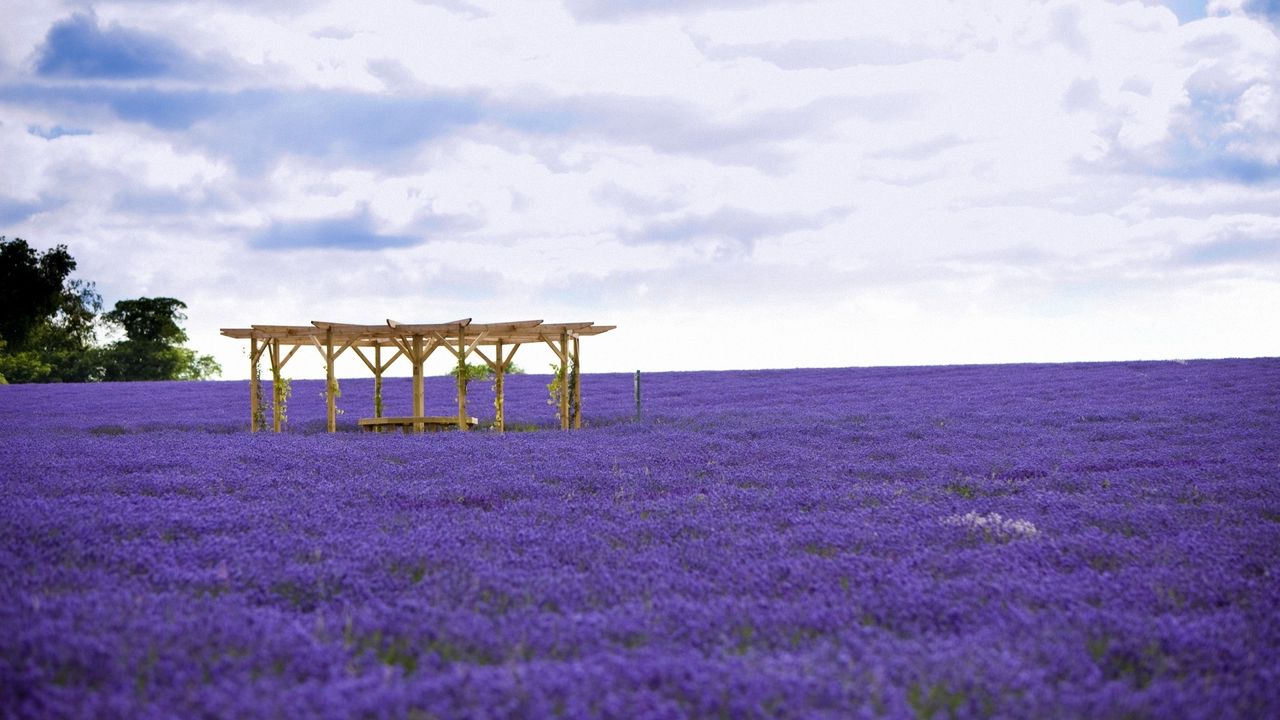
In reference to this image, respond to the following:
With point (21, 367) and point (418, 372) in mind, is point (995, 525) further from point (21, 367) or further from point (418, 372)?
point (21, 367)

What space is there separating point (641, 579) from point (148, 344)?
155 feet

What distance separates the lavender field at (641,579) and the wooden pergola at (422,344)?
5.14 metres

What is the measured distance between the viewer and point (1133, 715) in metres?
3.52

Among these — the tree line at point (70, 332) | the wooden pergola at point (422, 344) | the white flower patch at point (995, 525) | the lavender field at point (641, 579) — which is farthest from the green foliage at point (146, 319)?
the white flower patch at point (995, 525)

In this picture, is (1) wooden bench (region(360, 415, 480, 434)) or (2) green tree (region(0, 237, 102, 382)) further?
(2) green tree (region(0, 237, 102, 382))

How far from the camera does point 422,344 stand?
18406mm

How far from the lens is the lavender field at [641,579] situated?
12.1ft

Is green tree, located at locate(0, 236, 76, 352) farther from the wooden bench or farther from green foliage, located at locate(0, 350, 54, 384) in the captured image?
the wooden bench

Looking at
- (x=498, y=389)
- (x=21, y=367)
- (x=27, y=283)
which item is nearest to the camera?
(x=498, y=389)

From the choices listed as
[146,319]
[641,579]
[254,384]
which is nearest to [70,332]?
[146,319]

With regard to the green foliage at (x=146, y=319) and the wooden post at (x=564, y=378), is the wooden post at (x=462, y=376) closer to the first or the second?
the wooden post at (x=564, y=378)

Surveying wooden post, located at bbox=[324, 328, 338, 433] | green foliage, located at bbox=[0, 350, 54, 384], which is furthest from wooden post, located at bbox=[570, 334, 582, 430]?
→ green foliage, located at bbox=[0, 350, 54, 384]

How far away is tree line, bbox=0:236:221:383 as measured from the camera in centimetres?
3925

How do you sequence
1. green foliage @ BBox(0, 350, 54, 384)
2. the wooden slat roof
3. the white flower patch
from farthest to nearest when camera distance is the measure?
1. green foliage @ BBox(0, 350, 54, 384)
2. the wooden slat roof
3. the white flower patch
